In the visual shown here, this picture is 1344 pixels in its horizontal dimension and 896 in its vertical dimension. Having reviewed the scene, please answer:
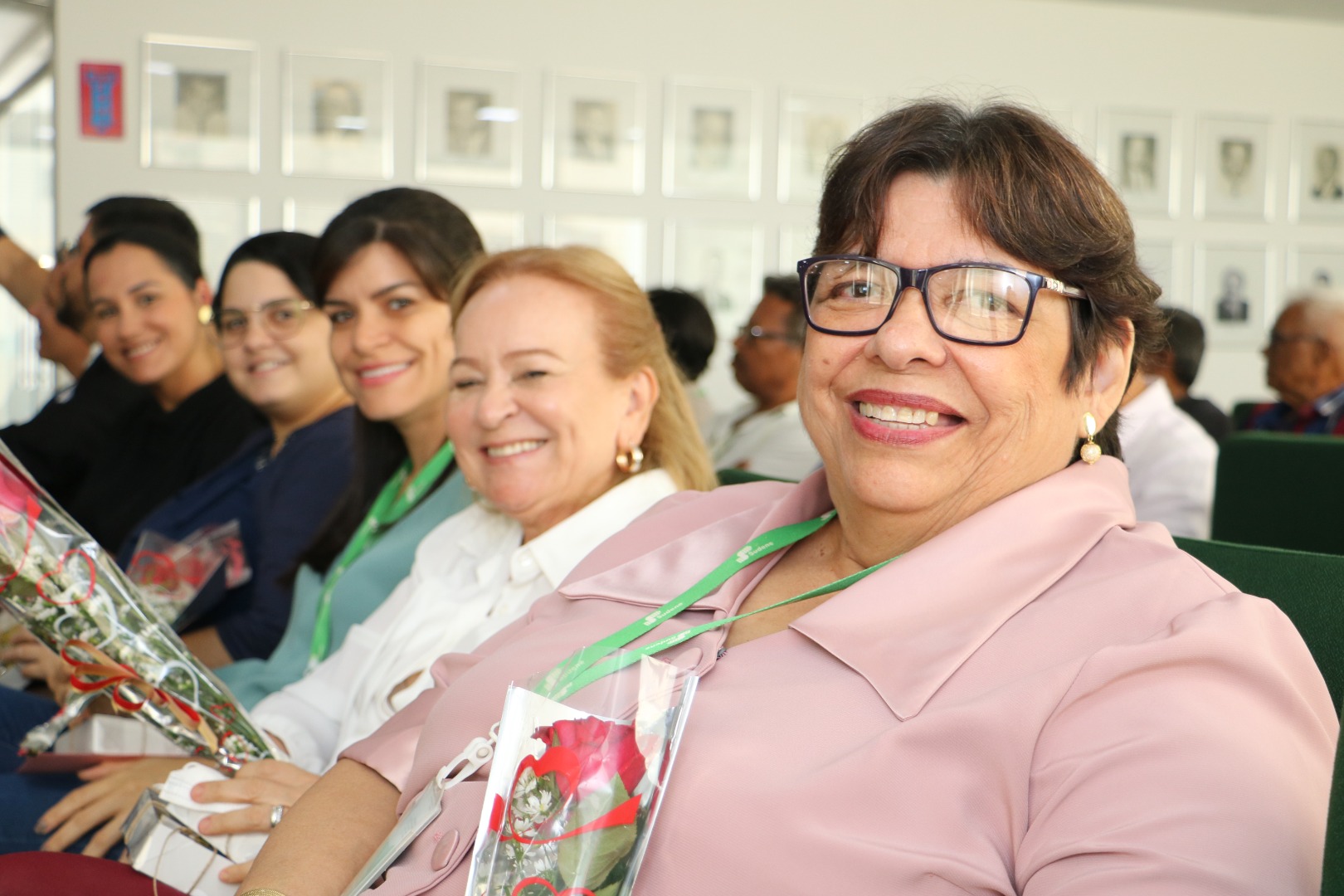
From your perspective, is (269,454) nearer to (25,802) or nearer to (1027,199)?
(25,802)

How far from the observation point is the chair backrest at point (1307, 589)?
1.25m

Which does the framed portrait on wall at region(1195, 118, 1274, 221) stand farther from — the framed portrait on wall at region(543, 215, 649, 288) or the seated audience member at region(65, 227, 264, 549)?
the seated audience member at region(65, 227, 264, 549)

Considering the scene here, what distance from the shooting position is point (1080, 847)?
3.05ft

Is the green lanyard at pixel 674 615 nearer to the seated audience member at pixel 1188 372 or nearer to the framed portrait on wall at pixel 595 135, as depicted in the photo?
the seated audience member at pixel 1188 372

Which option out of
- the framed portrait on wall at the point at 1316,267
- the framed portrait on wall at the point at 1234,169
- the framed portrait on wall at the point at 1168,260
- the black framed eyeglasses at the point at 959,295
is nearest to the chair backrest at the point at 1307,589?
the black framed eyeglasses at the point at 959,295

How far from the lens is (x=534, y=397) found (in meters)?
2.05

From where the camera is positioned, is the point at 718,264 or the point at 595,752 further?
the point at 718,264

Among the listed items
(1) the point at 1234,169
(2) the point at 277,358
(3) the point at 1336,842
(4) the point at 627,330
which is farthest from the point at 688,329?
(1) the point at 1234,169

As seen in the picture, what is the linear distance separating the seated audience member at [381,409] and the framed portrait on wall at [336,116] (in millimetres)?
4141

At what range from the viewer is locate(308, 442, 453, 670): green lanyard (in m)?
2.44

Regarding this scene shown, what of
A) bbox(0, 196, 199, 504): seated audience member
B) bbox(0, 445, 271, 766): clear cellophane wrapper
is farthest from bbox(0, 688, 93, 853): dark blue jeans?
bbox(0, 196, 199, 504): seated audience member

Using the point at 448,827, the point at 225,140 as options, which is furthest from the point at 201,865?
the point at 225,140

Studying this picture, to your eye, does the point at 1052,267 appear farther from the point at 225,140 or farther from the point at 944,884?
the point at 225,140

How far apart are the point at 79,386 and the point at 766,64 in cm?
446
